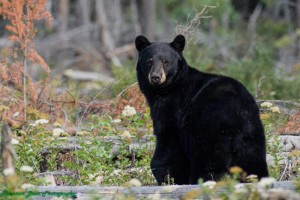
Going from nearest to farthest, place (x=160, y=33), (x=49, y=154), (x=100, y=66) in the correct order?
(x=49, y=154)
(x=100, y=66)
(x=160, y=33)

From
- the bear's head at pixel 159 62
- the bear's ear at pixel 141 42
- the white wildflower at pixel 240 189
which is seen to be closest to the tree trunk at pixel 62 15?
the bear's ear at pixel 141 42

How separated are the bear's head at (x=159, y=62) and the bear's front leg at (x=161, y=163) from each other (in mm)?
558

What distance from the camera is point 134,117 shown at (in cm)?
750

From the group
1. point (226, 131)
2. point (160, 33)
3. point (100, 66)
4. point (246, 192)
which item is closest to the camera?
point (246, 192)

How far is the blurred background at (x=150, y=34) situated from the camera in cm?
1823

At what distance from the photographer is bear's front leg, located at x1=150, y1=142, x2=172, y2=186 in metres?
6.33

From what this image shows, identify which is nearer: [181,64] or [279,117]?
[181,64]

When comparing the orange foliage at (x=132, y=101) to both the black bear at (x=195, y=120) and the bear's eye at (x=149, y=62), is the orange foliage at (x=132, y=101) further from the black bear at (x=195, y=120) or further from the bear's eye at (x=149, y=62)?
the bear's eye at (x=149, y=62)

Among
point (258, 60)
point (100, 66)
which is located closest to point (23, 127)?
point (258, 60)

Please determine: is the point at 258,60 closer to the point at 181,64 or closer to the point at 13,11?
the point at 13,11

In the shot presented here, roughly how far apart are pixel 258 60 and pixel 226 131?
24.3 ft

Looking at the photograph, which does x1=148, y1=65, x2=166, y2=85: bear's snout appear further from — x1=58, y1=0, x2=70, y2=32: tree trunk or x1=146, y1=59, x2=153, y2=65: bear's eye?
x1=58, y1=0, x2=70, y2=32: tree trunk

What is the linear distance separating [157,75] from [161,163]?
73 centimetres

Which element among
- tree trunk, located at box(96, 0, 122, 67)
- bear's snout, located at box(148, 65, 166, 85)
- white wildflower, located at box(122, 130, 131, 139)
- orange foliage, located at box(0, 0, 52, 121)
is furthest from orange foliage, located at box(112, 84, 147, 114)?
tree trunk, located at box(96, 0, 122, 67)
